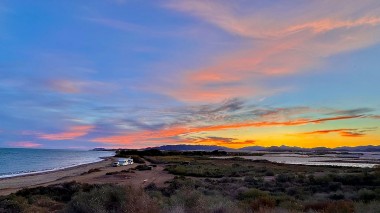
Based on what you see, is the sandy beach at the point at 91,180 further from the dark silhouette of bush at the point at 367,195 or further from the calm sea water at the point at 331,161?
the calm sea water at the point at 331,161

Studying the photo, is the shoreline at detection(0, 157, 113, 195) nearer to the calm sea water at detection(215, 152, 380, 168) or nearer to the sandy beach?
the sandy beach

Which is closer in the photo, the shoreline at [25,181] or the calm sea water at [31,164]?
the shoreline at [25,181]

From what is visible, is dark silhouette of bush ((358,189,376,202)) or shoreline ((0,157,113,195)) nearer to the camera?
dark silhouette of bush ((358,189,376,202))

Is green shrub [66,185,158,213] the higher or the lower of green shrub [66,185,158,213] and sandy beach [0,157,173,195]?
the higher

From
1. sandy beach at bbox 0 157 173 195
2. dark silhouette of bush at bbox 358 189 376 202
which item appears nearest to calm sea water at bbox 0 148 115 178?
sandy beach at bbox 0 157 173 195

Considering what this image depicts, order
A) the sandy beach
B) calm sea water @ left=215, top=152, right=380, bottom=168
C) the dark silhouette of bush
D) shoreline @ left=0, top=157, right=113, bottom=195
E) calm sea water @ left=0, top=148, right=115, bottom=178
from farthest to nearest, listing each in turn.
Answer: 1. calm sea water @ left=215, top=152, right=380, bottom=168
2. calm sea water @ left=0, top=148, right=115, bottom=178
3. the sandy beach
4. shoreline @ left=0, top=157, right=113, bottom=195
5. the dark silhouette of bush

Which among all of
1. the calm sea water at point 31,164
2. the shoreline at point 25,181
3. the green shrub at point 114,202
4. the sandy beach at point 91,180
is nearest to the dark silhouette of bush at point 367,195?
the green shrub at point 114,202

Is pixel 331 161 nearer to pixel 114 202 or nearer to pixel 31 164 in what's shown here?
pixel 31 164

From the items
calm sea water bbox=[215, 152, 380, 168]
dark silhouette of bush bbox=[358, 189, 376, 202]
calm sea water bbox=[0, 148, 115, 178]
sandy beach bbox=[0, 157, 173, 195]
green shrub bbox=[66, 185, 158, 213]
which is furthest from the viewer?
calm sea water bbox=[215, 152, 380, 168]

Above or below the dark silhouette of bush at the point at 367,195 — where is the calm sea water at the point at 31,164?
above

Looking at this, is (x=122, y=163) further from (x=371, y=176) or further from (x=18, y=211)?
(x=18, y=211)

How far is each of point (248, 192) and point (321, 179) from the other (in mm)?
12386

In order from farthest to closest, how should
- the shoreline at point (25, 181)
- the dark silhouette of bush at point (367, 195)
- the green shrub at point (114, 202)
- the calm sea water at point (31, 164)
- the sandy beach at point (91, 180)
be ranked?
the calm sea water at point (31, 164), the sandy beach at point (91, 180), the shoreline at point (25, 181), the dark silhouette of bush at point (367, 195), the green shrub at point (114, 202)

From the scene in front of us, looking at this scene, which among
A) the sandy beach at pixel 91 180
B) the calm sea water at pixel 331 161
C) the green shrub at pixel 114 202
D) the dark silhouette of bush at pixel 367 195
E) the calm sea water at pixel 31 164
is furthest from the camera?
the calm sea water at pixel 331 161
